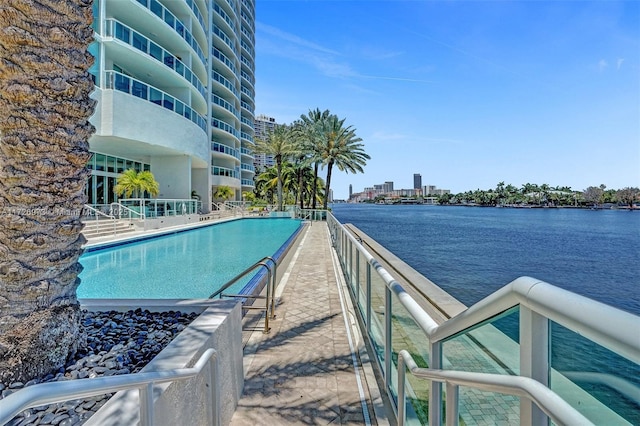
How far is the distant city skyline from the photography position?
46.8ft

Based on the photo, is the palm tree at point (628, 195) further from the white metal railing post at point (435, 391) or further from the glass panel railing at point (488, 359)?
the glass panel railing at point (488, 359)

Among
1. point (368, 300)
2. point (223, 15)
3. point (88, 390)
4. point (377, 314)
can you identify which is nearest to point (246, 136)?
point (223, 15)

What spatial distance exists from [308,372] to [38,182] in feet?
9.82

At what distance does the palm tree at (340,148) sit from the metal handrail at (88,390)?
29126 millimetres

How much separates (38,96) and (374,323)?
3796 mm

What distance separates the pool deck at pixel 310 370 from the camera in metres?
2.98

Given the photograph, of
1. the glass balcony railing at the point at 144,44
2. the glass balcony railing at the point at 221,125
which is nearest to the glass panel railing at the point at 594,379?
the glass balcony railing at the point at 144,44

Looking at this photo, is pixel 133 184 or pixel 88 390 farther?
pixel 133 184

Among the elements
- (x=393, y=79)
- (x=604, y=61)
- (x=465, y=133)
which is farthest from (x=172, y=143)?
(x=465, y=133)

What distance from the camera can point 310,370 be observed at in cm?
372

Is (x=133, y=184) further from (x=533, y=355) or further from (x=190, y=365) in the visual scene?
(x=533, y=355)

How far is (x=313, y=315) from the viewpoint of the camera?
17.8 feet

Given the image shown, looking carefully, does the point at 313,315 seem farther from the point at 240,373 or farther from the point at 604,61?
the point at 604,61

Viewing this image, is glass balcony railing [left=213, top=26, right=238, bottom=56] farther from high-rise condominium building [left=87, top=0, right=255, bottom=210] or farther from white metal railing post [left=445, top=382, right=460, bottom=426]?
white metal railing post [left=445, top=382, right=460, bottom=426]
